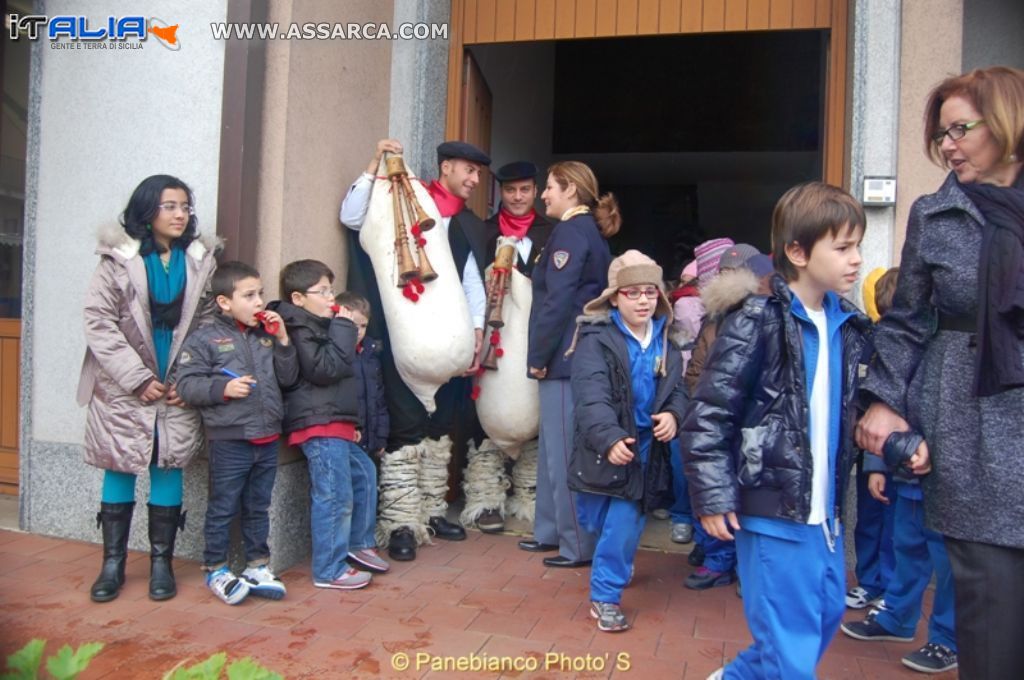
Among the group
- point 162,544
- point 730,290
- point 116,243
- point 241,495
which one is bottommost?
point 162,544

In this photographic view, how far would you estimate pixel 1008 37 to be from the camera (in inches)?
189

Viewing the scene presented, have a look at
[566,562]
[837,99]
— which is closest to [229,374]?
[566,562]

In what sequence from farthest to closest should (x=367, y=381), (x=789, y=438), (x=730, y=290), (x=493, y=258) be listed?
1. (x=493, y=258)
2. (x=367, y=381)
3. (x=730, y=290)
4. (x=789, y=438)

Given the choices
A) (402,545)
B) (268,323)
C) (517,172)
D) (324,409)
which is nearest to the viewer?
(268,323)

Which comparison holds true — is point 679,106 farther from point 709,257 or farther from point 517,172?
point 709,257

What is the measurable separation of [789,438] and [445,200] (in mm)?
2732

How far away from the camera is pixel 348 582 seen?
375 cm

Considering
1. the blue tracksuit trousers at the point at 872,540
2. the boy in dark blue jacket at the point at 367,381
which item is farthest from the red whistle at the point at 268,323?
the blue tracksuit trousers at the point at 872,540

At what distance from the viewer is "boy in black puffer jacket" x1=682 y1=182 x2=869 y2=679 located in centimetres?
232

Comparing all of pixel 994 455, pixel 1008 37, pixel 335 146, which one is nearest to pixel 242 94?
pixel 335 146

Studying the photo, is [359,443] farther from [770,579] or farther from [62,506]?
[770,579]

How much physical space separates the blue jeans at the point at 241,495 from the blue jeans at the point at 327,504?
18 cm

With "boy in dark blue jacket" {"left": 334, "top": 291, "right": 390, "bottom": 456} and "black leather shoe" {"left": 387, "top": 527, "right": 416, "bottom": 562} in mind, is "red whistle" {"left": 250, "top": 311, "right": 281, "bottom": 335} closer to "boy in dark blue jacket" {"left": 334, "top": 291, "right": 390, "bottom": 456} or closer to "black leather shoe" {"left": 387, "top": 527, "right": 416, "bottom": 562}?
"boy in dark blue jacket" {"left": 334, "top": 291, "right": 390, "bottom": 456}

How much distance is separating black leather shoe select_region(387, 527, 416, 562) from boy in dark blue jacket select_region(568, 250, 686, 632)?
975 mm
